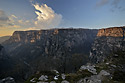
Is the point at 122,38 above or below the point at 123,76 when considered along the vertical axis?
above

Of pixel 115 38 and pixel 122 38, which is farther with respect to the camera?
pixel 115 38

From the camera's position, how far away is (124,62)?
40.1m

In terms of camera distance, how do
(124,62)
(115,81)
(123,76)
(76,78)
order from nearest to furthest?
A: 1. (115,81)
2. (123,76)
3. (76,78)
4. (124,62)

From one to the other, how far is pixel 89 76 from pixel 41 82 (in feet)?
57.7

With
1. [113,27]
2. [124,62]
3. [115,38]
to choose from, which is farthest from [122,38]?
[124,62]

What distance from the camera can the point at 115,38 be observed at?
534 ft

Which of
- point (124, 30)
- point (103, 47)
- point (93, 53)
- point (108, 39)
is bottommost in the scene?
point (93, 53)

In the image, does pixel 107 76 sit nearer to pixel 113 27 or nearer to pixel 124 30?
pixel 124 30

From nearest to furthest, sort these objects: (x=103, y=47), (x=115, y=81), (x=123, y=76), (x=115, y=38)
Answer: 1. (x=115, y=81)
2. (x=123, y=76)
3. (x=115, y=38)
4. (x=103, y=47)

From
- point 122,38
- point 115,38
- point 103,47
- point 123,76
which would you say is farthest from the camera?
point 103,47

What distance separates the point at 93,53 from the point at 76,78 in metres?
171

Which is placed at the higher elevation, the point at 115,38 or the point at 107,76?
the point at 115,38

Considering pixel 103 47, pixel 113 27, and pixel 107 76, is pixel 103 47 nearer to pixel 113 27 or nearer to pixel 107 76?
pixel 113 27

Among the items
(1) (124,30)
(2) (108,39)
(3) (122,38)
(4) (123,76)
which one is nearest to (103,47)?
(2) (108,39)
